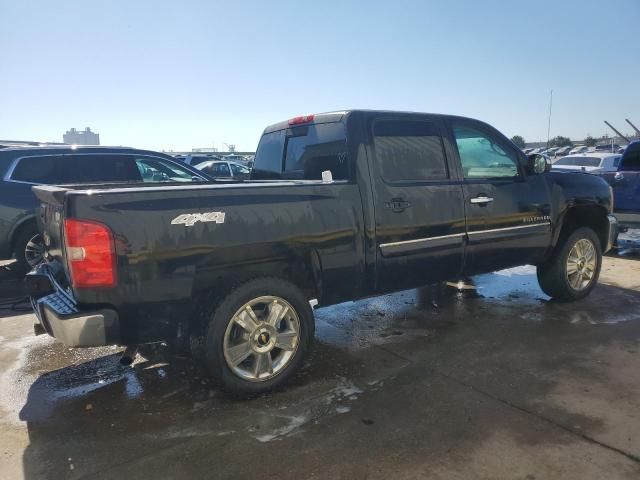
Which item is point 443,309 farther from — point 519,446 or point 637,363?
point 519,446

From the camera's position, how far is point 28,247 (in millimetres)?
6590

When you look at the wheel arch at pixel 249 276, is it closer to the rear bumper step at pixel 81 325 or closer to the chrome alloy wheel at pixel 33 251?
the rear bumper step at pixel 81 325

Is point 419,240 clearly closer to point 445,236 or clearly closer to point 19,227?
point 445,236

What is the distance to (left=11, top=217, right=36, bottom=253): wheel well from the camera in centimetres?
648

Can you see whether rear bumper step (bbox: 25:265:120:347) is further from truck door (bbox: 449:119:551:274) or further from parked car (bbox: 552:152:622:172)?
parked car (bbox: 552:152:622:172)

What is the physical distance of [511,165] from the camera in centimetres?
494

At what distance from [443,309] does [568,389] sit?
1.98 m

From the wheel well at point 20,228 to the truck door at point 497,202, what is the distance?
17.6 feet

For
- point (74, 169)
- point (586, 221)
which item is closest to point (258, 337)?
point (586, 221)

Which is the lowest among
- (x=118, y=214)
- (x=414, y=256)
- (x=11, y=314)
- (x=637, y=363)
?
(x=637, y=363)

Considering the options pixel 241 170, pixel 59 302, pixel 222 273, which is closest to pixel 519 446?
pixel 222 273

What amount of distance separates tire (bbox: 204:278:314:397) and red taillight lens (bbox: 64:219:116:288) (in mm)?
705

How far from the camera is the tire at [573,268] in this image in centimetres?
537

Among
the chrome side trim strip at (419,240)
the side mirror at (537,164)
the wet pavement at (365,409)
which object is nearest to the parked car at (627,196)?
the wet pavement at (365,409)
